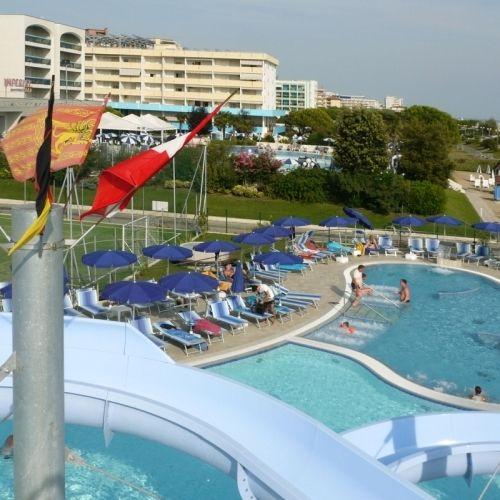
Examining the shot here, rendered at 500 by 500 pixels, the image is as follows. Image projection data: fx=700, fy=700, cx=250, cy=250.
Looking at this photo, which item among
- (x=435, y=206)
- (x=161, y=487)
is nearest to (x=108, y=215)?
(x=161, y=487)

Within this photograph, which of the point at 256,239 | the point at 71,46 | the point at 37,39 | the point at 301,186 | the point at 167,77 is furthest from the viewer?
the point at 167,77

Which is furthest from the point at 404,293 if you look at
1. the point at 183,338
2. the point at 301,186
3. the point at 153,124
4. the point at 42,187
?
the point at 153,124

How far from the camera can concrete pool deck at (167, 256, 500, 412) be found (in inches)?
508

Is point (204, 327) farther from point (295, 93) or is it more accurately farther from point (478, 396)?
point (295, 93)

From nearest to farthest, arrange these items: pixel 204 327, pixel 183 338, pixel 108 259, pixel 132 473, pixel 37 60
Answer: pixel 132 473, pixel 183 338, pixel 204 327, pixel 108 259, pixel 37 60

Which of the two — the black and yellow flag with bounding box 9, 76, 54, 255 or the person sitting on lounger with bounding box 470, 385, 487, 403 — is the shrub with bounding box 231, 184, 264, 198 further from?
the black and yellow flag with bounding box 9, 76, 54, 255

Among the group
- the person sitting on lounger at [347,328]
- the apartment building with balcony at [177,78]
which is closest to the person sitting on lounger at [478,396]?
the person sitting on lounger at [347,328]

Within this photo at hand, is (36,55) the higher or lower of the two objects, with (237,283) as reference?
higher

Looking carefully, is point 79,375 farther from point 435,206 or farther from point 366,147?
point 366,147

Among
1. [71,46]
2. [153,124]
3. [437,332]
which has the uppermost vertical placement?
[71,46]

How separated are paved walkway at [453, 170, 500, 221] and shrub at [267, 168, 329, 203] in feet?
28.2

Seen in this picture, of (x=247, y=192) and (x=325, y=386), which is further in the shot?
(x=247, y=192)

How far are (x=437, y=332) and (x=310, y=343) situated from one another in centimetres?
363

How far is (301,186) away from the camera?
37.8 metres
